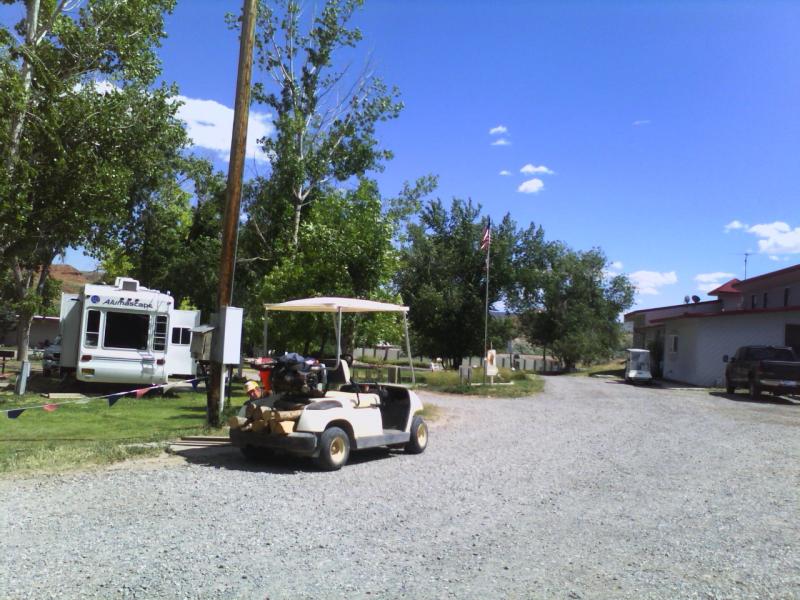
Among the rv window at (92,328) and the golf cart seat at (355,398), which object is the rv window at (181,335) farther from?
the golf cart seat at (355,398)

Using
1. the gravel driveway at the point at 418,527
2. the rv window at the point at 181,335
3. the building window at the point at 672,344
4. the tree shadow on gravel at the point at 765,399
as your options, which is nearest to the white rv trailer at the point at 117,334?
the rv window at the point at 181,335

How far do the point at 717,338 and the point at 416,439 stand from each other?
23.2 metres

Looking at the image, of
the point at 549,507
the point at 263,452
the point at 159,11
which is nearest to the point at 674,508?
the point at 549,507

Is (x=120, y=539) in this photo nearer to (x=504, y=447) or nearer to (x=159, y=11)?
(x=504, y=447)

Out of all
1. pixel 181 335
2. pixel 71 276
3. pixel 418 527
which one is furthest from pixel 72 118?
pixel 71 276

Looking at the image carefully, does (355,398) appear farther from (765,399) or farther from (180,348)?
(765,399)

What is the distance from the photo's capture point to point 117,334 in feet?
56.7

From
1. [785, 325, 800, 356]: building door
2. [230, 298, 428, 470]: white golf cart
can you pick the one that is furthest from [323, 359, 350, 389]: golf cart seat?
[785, 325, 800, 356]: building door

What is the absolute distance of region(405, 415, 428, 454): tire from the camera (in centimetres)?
1028

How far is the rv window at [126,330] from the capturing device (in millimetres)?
17188

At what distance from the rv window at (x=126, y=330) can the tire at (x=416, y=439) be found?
32.1ft

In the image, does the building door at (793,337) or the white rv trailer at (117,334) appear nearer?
the white rv trailer at (117,334)

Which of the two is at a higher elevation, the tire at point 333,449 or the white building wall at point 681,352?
the white building wall at point 681,352

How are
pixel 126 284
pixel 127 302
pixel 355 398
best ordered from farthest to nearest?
pixel 126 284 → pixel 127 302 → pixel 355 398
